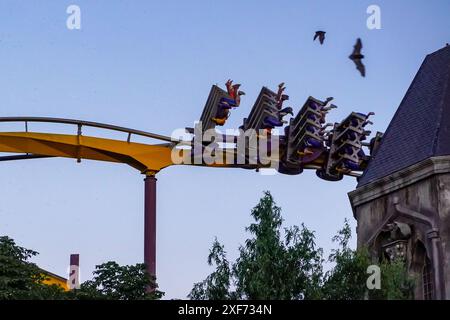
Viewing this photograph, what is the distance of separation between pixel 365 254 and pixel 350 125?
14058mm

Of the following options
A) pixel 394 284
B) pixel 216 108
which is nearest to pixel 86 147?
pixel 216 108

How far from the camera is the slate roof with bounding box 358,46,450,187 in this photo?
39219 mm

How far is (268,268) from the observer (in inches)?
1309

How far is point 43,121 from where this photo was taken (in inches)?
1759

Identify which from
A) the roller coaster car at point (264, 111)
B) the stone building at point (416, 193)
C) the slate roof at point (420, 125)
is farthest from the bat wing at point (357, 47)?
the roller coaster car at point (264, 111)

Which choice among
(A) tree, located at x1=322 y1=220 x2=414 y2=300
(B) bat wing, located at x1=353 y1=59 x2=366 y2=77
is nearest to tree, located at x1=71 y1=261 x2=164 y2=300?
(A) tree, located at x1=322 y1=220 x2=414 y2=300

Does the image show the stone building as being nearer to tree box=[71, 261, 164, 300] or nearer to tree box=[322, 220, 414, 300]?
tree box=[322, 220, 414, 300]

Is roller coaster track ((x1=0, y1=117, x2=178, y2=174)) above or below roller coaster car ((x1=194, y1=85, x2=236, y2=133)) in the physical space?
below

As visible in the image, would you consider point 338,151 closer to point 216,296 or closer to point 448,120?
point 448,120

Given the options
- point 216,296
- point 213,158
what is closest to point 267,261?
point 216,296

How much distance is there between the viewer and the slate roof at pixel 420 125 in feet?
129

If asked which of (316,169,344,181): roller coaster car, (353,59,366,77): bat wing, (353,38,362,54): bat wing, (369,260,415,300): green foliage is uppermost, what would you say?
(353,38,362,54): bat wing

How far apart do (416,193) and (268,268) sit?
746 centimetres

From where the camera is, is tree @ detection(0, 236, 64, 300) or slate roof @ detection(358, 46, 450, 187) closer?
tree @ detection(0, 236, 64, 300)
